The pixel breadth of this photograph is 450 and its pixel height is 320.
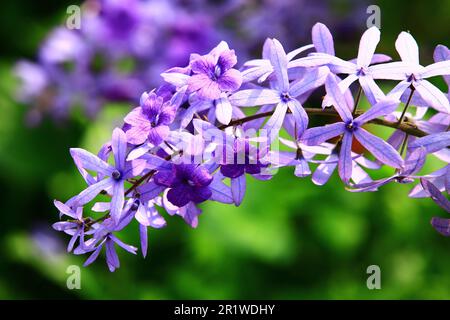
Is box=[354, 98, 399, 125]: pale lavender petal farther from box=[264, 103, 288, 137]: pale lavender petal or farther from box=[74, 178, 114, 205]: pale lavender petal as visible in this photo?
box=[74, 178, 114, 205]: pale lavender petal

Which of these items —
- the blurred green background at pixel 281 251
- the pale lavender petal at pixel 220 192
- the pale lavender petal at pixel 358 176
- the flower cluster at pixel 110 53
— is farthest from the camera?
the flower cluster at pixel 110 53

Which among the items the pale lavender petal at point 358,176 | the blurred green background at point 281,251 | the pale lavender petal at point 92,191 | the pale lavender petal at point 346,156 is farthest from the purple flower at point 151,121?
the blurred green background at point 281,251

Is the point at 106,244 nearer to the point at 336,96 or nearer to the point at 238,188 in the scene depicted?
the point at 238,188

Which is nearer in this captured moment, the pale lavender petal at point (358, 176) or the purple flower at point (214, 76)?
the purple flower at point (214, 76)

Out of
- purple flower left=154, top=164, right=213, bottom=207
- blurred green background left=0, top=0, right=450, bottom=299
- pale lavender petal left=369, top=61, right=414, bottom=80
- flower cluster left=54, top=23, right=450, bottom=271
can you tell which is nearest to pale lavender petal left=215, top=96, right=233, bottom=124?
flower cluster left=54, top=23, right=450, bottom=271

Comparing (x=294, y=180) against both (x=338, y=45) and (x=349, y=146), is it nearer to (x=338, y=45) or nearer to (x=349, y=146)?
(x=338, y=45)

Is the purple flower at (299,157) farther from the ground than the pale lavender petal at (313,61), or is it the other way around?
the pale lavender petal at (313,61)

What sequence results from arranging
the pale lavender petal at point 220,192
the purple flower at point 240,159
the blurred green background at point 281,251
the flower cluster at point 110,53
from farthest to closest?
the flower cluster at point 110,53 < the blurred green background at point 281,251 < the pale lavender petal at point 220,192 < the purple flower at point 240,159

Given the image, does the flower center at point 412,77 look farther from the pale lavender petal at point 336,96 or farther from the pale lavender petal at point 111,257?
the pale lavender petal at point 111,257
